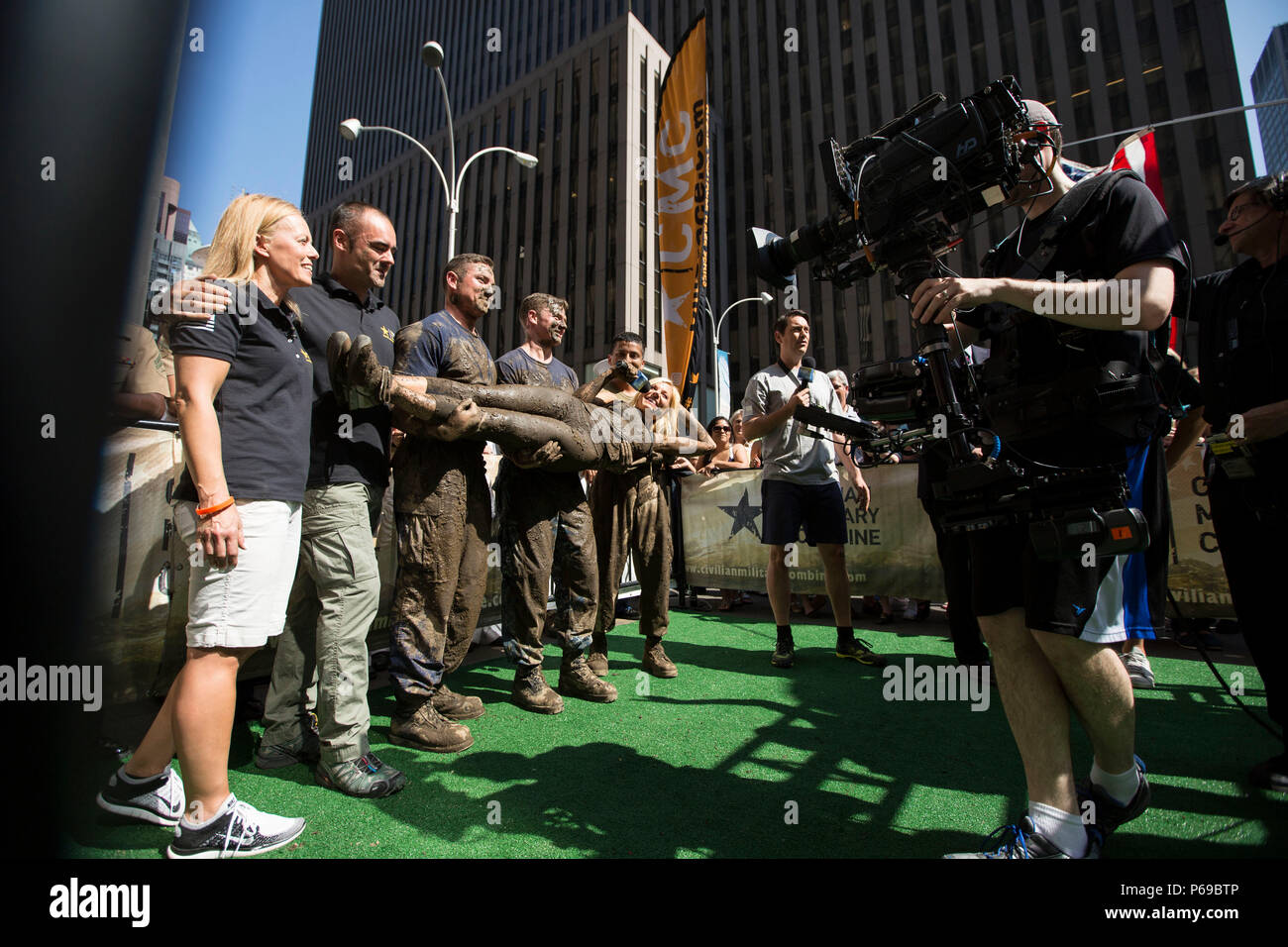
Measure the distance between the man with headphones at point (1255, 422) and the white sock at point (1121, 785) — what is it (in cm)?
92

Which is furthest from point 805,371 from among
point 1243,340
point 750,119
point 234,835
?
point 750,119

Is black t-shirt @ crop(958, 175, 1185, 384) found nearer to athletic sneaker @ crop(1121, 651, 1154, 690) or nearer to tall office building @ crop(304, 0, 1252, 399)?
athletic sneaker @ crop(1121, 651, 1154, 690)

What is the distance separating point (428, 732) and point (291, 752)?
1.72 feet

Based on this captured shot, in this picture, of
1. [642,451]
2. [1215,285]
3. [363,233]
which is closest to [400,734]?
[642,451]

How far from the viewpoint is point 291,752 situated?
234 centimetres

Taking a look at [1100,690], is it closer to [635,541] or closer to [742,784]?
[742,784]

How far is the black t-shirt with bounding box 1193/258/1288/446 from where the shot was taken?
2084 mm

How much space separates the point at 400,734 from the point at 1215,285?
12.6 feet

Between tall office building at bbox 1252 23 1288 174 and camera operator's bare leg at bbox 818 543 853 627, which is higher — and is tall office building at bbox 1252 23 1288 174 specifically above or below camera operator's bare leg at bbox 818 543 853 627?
above

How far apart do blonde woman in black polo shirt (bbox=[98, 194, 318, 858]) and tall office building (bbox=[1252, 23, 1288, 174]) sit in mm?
2943

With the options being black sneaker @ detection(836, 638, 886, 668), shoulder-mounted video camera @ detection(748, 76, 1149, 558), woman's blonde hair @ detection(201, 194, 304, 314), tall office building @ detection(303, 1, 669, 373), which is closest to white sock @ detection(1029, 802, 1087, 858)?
shoulder-mounted video camera @ detection(748, 76, 1149, 558)

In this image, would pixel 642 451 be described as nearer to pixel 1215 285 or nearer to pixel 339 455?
pixel 339 455

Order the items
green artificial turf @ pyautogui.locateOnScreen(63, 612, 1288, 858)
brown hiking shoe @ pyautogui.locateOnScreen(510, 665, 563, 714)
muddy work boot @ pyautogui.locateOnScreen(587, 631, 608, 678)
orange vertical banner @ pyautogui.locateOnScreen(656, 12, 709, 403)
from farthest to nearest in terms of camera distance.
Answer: orange vertical banner @ pyautogui.locateOnScreen(656, 12, 709, 403) → muddy work boot @ pyautogui.locateOnScreen(587, 631, 608, 678) → brown hiking shoe @ pyautogui.locateOnScreen(510, 665, 563, 714) → green artificial turf @ pyautogui.locateOnScreen(63, 612, 1288, 858)

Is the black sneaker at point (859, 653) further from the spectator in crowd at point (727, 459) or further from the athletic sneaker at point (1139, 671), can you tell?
the spectator in crowd at point (727, 459)
